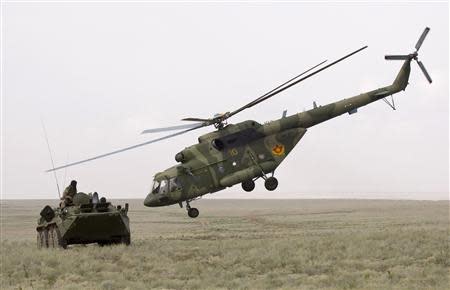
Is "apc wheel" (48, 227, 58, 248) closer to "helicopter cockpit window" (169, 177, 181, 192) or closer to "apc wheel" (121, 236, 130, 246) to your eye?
"apc wheel" (121, 236, 130, 246)

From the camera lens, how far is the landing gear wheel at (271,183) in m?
17.8

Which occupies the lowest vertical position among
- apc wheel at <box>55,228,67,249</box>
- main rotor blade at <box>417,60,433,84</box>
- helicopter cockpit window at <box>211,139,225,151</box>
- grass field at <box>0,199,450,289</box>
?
grass field at <box>0,199,450,289</box>

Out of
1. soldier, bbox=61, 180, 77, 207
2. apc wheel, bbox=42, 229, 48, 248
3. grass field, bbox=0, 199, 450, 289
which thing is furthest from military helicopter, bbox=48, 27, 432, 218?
apc wheel, bbox=42, 229, 48, 248

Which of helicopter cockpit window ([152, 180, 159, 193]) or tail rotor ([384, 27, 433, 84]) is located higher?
tail rotor ([384, 27, 433, 84])

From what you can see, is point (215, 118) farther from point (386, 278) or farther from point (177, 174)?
point (386, 278)

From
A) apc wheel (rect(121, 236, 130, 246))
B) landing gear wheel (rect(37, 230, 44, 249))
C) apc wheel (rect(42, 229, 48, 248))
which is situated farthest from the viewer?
landing gear wheel (rect(37, 230, 44, 249))

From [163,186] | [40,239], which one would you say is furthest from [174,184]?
[40,239]

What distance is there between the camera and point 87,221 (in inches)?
945

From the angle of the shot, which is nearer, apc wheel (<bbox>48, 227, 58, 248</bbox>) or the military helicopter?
the military helicopter

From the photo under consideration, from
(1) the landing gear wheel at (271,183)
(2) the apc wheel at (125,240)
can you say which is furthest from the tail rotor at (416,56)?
(2) the apc wheel at (125,240)

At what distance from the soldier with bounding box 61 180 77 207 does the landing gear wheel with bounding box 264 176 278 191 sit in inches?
425

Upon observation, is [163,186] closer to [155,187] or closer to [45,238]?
[155,187]

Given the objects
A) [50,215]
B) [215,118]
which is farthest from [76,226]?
[215,118]

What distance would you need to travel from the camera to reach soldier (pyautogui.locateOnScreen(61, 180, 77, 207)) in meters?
25.3
